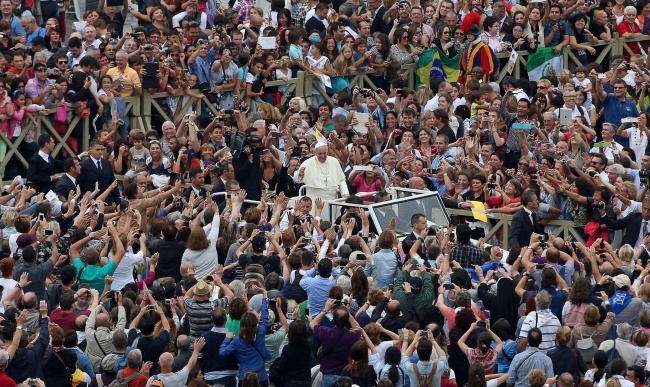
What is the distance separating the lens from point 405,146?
1136 inches

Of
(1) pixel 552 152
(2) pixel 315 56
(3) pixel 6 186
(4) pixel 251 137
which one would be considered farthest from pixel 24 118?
(1) pixel 552 152

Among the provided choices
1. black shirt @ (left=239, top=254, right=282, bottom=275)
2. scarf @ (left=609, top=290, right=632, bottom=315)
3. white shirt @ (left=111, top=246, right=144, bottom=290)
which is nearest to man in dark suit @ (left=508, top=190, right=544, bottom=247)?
scarf @ (left=609, top=290, right=632, bottom=315)

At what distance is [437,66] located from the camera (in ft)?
106

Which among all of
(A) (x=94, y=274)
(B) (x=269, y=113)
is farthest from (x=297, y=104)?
(A) (x=94, y=274)

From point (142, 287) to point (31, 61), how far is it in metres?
6.76

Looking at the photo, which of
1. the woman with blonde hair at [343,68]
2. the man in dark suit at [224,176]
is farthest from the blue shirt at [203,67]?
the man in dark suit at [224,176]

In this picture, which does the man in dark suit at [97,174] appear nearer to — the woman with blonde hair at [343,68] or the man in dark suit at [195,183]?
the man in dark suit at [195,183]

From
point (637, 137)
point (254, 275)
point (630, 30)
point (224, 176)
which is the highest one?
point (254, 275)

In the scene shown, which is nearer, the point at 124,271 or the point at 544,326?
the point at 544,326

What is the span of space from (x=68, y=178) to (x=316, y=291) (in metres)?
6.18

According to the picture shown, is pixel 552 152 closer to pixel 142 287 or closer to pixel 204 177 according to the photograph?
pixel 204 177

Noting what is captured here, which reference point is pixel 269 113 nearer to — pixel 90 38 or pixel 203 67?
pixel 203 67

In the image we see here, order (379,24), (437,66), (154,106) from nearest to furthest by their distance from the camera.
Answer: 1. (154,106)
2. (437,66)
3. (379,24)

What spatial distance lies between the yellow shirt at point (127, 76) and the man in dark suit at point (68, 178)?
2.24m
